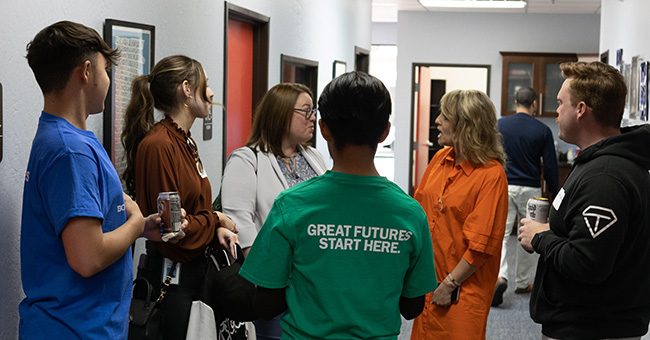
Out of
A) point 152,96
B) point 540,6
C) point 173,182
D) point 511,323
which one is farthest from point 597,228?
point 540,6

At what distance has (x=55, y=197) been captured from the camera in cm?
188

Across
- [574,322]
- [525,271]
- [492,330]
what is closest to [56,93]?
[574,322]

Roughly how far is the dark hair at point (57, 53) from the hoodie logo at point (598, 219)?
4.22 feet

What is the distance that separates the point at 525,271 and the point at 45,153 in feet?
16.6

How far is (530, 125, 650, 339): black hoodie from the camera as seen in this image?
2148 mm

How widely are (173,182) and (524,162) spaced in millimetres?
4178

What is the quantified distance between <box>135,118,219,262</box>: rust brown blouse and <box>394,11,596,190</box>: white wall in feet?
28.4

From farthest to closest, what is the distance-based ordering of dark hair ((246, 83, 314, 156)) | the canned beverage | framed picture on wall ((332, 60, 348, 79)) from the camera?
framed picture on wall ((332, 60, 348, 79)) → dark hair ((246, 83, 314, 156)) → the canned beverage

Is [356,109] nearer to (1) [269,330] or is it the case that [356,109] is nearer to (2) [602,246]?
(2) [602,246]

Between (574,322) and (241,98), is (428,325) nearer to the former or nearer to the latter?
(574,322)

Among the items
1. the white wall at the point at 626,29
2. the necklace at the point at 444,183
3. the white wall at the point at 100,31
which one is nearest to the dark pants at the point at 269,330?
the necklace at the point at 444,183

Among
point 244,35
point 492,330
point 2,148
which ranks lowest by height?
point 492,330

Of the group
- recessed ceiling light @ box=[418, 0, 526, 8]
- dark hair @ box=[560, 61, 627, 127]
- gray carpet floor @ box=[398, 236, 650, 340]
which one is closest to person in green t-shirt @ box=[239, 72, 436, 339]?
dark hair @ box=[560, 61, 627, 127]

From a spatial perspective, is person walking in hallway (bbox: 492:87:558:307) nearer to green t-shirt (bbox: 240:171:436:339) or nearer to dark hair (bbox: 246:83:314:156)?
dark hair (bbox: 246:83:314:156)
